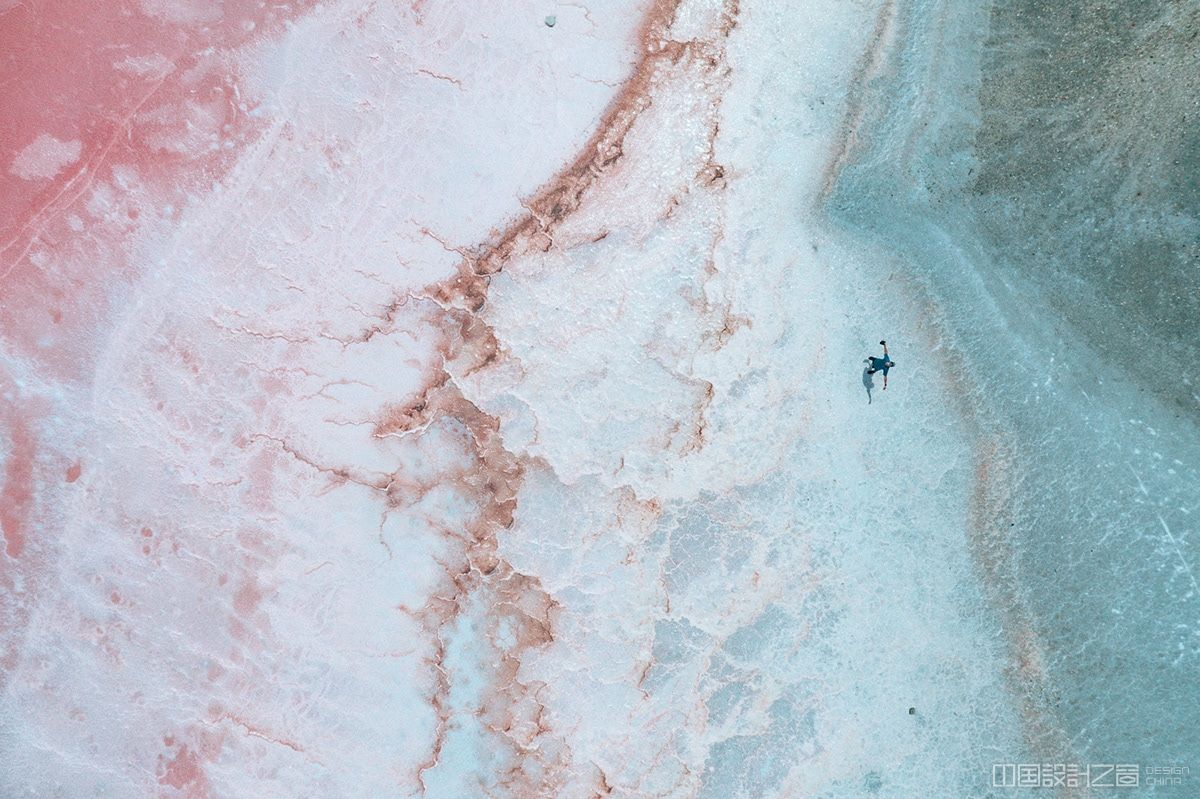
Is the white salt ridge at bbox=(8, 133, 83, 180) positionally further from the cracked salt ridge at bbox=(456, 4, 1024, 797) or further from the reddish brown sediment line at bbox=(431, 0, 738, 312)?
the cracked salt ridge at bbox=(456, 4, 1024, 797)

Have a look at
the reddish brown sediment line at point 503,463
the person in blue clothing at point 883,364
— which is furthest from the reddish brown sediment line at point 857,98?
the person in blue clothing at point 883,364

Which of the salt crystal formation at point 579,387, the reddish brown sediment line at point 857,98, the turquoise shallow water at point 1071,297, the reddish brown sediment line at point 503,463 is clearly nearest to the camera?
the turquoise shallow water at point 1071,297

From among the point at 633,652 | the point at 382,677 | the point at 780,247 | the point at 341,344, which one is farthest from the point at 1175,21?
the point at 382,677

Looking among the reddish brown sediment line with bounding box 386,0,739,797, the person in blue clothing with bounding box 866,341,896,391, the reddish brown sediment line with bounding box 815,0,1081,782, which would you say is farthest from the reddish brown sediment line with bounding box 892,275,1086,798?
the reddish brown sediment line with bounding box 386,0,739,797

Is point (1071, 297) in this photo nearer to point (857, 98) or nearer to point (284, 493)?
point (857, 98)

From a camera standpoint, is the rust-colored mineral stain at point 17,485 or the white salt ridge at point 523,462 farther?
the rust-colored mineral stain at point 17,485

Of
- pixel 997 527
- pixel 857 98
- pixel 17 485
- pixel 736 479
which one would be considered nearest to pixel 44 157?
pixel 17 485

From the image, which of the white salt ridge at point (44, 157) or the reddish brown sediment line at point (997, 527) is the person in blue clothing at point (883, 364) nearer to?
the reddish brown sediment line at point (997, 527)

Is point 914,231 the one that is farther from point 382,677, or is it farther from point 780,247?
point 382,677
